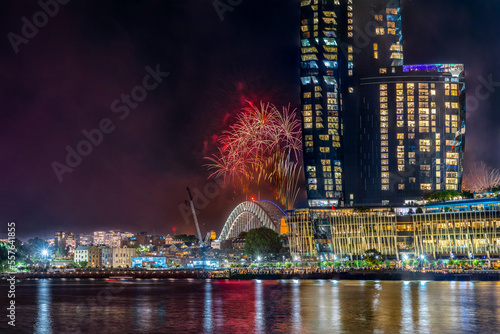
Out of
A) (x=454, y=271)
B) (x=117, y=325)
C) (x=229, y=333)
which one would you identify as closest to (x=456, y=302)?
(x=229, y=333)

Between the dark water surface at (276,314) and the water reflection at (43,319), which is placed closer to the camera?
the dark water surface at (276,314)

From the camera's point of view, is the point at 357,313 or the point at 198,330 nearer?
the point at 198,330

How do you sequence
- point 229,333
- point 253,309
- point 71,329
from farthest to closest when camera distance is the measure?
point 253,309 < point 71,329 < point 229,333

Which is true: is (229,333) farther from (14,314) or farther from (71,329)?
(14,314)

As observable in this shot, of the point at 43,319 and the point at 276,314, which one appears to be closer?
the point at 276,314

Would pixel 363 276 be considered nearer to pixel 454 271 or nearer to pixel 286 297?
pixel 454 271

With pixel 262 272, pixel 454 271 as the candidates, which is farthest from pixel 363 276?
pixel 262 272

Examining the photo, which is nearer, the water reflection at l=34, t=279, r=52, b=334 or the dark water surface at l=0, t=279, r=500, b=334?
the dark water surface at l=0, t=279, r=500, b=334

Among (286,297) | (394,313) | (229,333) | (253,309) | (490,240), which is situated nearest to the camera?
(229,333)

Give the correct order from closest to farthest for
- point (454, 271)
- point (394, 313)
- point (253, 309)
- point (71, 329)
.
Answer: point (71, 329), point (394, 313), point (253, 309), point (454, 271)
